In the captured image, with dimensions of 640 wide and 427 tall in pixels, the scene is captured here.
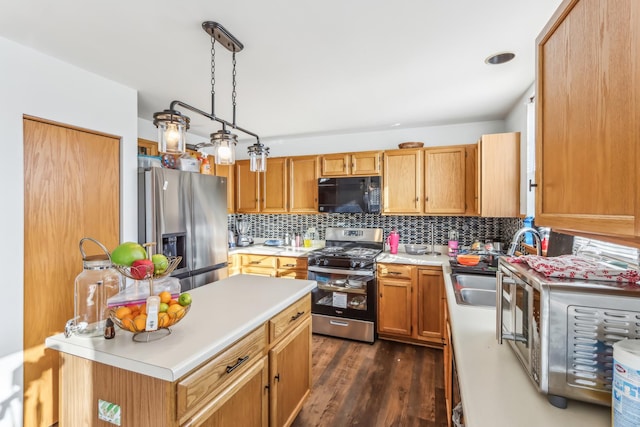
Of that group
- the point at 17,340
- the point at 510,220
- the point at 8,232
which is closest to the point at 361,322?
the point at 510,220

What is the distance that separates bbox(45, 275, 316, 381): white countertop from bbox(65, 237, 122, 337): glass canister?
54mm

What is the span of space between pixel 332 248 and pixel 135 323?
2.79m

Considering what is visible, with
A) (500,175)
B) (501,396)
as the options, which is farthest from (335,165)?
(501,396)

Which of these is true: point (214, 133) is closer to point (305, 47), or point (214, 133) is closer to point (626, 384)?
point (305, 47)

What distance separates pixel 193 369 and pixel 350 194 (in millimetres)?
2691

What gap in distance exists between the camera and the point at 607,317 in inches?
29.1

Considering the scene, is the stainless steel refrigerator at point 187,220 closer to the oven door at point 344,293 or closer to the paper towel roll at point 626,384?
the oven door at point 344,293

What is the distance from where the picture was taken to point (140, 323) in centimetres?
105

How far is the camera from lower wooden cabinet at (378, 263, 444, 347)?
2926mm

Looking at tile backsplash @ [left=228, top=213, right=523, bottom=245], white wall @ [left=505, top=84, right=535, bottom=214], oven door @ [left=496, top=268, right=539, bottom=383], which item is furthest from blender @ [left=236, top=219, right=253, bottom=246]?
oven door @ [left=496, top=268, right=539, bottom=383]

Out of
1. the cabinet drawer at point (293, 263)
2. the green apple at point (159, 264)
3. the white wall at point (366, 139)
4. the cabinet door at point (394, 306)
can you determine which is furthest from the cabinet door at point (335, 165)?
the green apple at point (159, 264)

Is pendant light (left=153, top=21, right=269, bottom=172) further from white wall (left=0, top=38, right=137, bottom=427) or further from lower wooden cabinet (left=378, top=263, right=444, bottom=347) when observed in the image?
lower wooden cabinet (left=378, top=263, right=444, bottom=347)

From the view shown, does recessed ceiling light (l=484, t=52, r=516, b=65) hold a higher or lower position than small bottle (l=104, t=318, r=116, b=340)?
higher

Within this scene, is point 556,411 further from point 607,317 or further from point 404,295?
point 404,295
